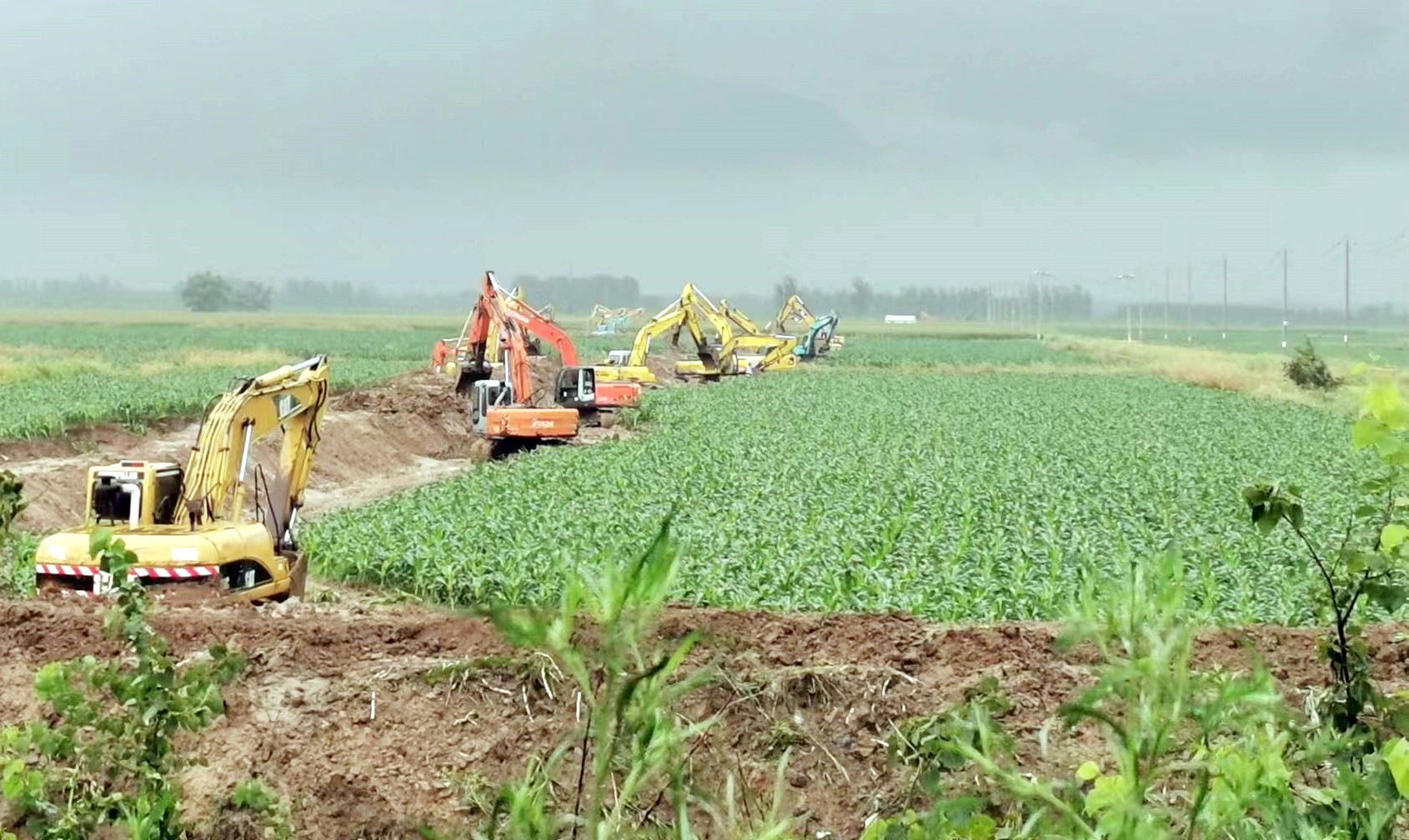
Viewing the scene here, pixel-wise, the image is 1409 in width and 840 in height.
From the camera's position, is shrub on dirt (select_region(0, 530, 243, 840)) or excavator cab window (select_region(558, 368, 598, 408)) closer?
shrub on dirt (select_region(0, 530, 243, 840))

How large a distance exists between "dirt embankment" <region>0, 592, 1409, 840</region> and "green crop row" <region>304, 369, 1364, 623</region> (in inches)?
33.0

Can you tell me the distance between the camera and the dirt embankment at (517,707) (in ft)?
20.9

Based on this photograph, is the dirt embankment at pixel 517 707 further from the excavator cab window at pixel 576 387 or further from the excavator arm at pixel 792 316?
the excavator arm at pixel 792 316

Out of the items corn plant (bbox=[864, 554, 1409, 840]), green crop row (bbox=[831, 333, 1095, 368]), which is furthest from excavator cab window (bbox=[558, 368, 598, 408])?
green crop row (bbox=[831, 333, 1095, 368])

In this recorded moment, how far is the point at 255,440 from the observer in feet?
38.5

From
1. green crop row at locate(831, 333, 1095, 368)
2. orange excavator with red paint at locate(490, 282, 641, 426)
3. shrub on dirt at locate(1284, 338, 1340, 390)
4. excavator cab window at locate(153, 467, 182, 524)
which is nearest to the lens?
excavator cab window at locate(153, 467, 182, 524)

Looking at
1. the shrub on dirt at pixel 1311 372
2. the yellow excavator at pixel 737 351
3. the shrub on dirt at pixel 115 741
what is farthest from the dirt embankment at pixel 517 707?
the shrub on dirt at pixel 1311 372

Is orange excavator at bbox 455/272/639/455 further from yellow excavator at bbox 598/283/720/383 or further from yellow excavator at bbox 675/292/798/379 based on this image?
yellow excavator at bbox 675/292/798/379

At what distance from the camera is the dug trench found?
1942 cm

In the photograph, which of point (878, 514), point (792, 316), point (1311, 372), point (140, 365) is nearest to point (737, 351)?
point (792, 316)

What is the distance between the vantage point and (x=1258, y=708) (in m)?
4.11

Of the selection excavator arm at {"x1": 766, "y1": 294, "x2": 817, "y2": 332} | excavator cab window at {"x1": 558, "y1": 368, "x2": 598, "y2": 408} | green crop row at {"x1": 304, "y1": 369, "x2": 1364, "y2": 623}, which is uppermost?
excavator arm at {"x1": 766, "y1": 294, "x2": 817, "y2": 332}

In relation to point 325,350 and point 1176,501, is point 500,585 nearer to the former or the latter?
point 1176,501

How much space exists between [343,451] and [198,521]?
48.0 feet
